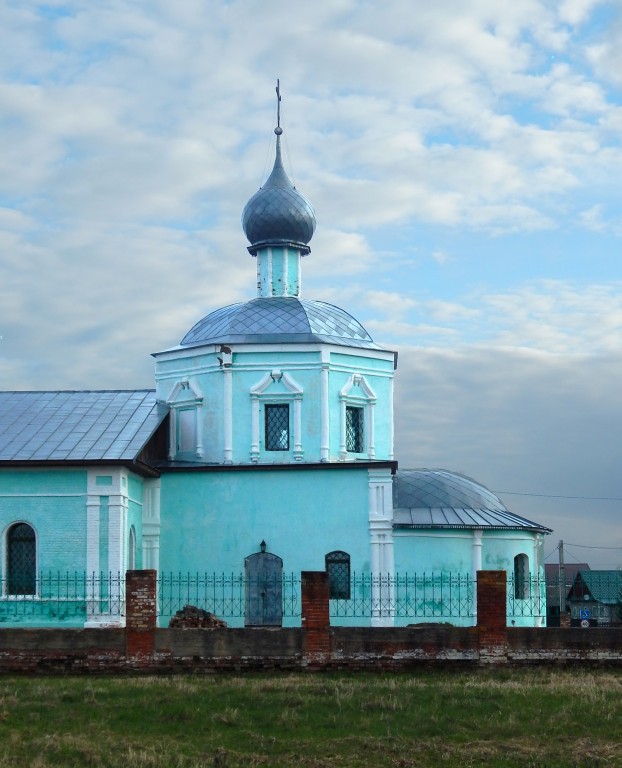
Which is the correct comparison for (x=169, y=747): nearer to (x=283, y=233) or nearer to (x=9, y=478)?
(x=9, y=478)

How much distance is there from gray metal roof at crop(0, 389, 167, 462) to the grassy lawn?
23.4ft

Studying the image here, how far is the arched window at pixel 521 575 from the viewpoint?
73.1 ft

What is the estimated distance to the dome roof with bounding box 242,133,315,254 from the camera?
24.8 metres

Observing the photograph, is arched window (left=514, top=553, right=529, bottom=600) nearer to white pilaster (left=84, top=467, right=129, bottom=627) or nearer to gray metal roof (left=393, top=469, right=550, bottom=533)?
gray metal roof (left=393, top=469, right=550, bottom=533)

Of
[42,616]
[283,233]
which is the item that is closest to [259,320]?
[283,233]

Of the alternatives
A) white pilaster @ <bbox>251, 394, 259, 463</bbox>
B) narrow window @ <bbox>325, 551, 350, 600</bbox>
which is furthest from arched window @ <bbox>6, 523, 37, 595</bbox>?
narrow window @ <bbox>325, 551, 350, 600</bbox>

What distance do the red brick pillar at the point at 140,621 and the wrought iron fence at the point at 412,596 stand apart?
667 cm

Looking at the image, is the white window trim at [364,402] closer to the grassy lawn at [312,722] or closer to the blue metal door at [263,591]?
the blue metal door at [263,591]

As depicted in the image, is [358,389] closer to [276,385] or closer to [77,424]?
[276,385]

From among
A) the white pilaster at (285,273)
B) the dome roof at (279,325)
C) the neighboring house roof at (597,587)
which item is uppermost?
the white pilaster at (285,273)

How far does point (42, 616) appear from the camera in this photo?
19812 mm

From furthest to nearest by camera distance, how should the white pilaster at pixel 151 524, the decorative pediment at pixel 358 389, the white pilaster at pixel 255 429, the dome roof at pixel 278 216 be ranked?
the dome roof at pixel 278 216 → the decorative pediment at pixel 358 389 → the white pilaster at pixel 255 429 → the white pilaster at pixel 151 524

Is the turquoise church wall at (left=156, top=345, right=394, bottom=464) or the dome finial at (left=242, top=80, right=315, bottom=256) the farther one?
the dome finial at (left=242, top=80, right=315, bottom=256)

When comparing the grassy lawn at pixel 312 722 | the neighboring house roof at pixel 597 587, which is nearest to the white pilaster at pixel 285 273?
the grassy lawn at pixel 312 722
